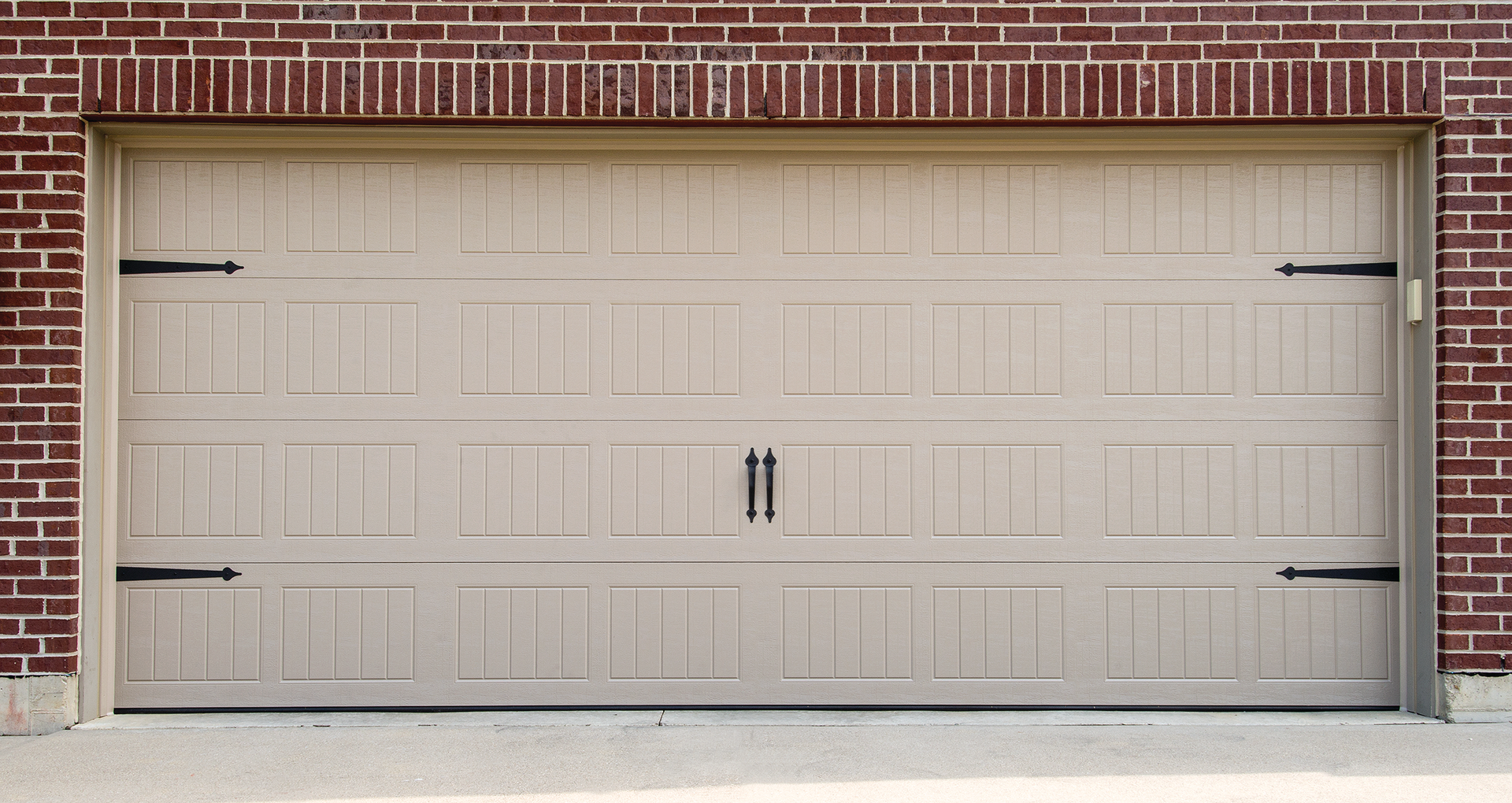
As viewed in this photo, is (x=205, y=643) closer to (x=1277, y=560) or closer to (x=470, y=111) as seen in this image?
(x=470, y=111)

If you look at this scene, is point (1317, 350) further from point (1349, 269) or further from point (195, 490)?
point (195, 490)

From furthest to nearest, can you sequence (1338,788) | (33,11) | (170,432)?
(170,432) < (33,11) < (1338,788)

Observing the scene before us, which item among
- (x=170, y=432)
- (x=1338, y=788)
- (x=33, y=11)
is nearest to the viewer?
(x=1338, y=788)

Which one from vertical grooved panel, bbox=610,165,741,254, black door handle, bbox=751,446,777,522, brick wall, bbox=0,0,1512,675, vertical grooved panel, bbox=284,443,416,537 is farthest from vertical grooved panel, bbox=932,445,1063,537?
vertical grooved panel, bbox=284,443,416,537

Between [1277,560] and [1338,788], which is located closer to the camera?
[1338,788]

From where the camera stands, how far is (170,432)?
4.30 m

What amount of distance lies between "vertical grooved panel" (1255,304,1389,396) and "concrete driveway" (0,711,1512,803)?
1.38 m

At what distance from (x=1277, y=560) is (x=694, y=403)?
256 centimetres

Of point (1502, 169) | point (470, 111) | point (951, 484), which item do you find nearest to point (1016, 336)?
point (951, 484)

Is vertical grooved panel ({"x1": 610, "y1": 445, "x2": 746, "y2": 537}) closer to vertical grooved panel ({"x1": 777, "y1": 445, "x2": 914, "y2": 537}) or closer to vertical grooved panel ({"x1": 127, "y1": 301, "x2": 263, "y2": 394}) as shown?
vertical grooved panel ({"x1": 777, "y1": 445, "x2": 914, "y2": 537})

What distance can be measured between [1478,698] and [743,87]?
384 centimetres

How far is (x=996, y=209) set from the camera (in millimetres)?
4375

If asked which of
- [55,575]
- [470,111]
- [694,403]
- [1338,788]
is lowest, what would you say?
[1338,788]

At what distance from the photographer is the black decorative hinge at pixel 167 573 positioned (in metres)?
4.30
